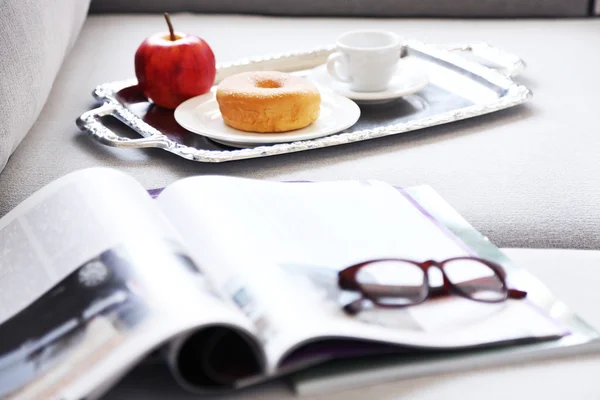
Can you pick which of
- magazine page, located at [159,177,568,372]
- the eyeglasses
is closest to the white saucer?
magazine page, located at [159,177,568,372]

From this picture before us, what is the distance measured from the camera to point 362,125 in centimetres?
86

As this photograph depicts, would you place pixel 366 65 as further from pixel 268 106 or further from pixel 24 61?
pixel 24 61

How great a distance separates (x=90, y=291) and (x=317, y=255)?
0.51 feet

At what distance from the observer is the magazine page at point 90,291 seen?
0.43m

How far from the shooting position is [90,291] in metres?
0.48

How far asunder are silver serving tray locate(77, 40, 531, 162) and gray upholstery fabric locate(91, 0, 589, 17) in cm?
28

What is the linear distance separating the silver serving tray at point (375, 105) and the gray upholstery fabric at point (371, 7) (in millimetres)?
280

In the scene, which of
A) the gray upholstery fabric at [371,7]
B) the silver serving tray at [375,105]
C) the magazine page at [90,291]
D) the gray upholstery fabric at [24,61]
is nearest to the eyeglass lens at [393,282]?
the magazine page at [90,291]

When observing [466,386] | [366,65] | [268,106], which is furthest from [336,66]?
[466,386]

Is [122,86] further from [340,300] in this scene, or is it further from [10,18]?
[340,300]

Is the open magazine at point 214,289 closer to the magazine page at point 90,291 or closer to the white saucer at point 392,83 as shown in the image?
the magazine page at point 90,291

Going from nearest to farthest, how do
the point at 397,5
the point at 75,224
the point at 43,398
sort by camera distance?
1. the point at 43,398
2. the point at 75,224
3. the point at 397,5

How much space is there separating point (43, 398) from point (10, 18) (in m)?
0.50

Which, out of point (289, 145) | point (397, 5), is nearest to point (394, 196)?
point (289, 145)
